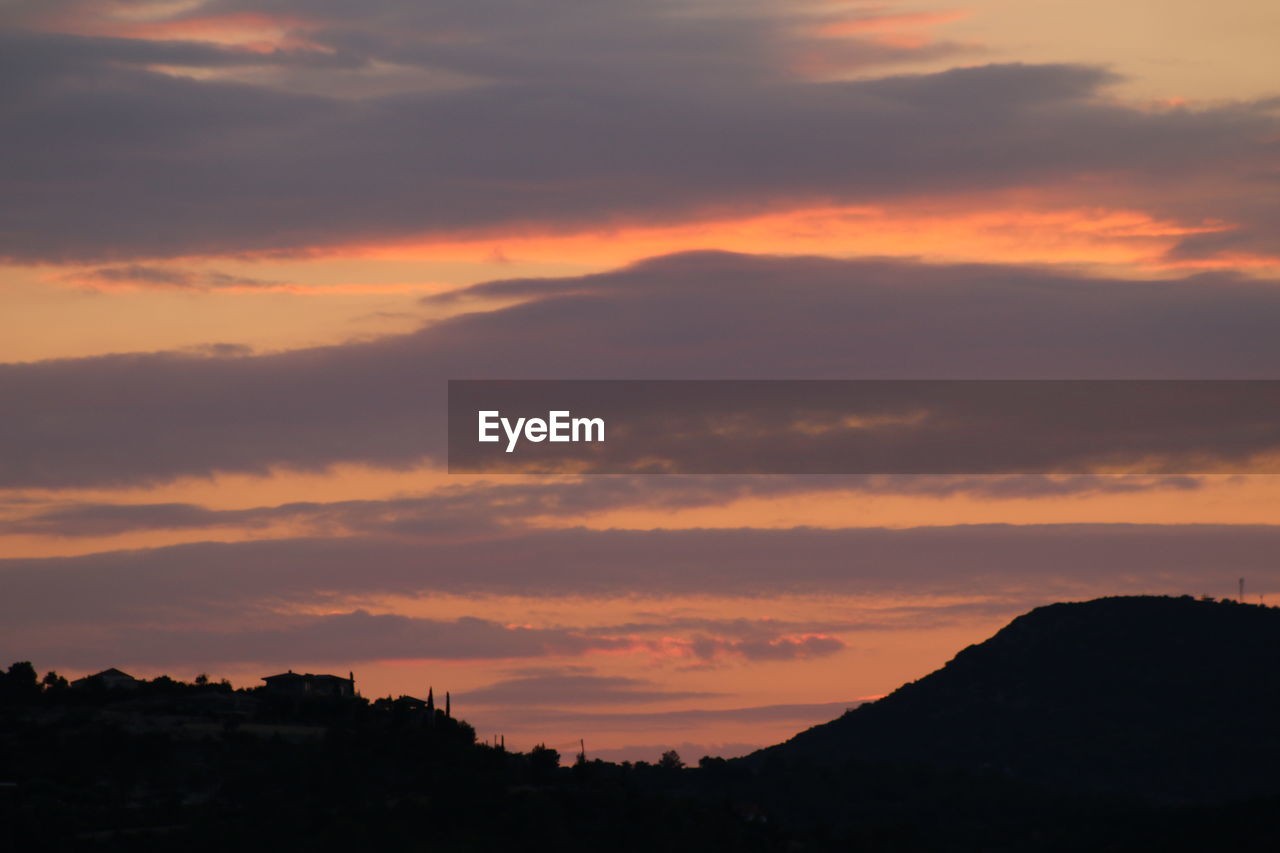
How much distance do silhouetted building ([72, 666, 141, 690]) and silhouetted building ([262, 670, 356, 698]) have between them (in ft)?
35.7

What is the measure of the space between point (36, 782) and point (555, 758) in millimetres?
43576

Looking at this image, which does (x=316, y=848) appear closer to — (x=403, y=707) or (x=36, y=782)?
(x=36, y=782)

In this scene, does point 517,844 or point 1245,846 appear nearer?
point 517,844

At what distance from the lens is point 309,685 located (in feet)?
529

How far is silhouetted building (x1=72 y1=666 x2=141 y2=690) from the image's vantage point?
14500 cm

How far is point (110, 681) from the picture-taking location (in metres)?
153

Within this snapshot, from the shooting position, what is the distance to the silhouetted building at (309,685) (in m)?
158

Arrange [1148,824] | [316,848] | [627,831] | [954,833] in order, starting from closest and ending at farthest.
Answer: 1. [316,848]
2. [627,831]
3. [1148,824]
4. [954,833]

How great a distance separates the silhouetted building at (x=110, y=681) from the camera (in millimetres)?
145000

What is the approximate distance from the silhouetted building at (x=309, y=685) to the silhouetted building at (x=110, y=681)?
35.7 ft

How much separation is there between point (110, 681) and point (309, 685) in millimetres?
16344

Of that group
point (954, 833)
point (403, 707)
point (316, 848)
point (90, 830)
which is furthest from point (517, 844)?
point (954, 833)

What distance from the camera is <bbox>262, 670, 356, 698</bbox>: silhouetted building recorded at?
15776 cm

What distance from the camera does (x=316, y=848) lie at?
101 meters
